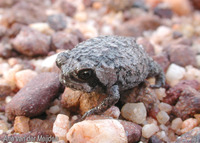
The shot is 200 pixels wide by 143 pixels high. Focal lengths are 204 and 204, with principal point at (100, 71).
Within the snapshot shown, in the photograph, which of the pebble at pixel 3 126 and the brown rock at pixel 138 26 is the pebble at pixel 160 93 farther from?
the pebble at pixel 3 126

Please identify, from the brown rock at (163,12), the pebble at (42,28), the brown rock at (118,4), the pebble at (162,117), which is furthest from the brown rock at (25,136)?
the brown rock at (163,12)

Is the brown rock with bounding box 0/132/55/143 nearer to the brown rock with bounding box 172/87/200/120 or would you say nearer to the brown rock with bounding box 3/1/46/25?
the brown rock with bounding box 172/87/200/120

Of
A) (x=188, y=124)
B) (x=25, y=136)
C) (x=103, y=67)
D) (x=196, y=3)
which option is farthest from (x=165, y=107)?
(x=196, y=3)

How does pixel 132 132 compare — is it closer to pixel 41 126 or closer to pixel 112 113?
pixel 112 113

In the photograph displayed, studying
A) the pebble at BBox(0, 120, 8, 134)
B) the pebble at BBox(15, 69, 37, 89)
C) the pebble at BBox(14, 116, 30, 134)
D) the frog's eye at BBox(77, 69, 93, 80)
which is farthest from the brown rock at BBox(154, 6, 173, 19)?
the pebble at BBox(0, 120, 8, 134)

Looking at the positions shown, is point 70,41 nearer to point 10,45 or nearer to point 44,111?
point 10,45
